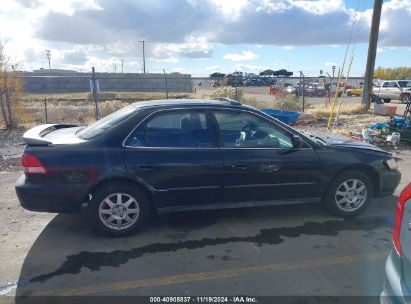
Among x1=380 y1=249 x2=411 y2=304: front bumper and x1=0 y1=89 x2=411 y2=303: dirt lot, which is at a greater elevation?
x1=380 y1=249 x2=411 y2=304: front bumper

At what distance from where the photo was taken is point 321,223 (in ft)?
15.3

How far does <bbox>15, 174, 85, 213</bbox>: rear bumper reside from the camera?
158 inches

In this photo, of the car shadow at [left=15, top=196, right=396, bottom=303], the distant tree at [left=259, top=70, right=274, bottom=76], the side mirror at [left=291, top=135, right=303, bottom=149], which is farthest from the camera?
the distant tree at [left=259, top=70, right=274, bottom=76]

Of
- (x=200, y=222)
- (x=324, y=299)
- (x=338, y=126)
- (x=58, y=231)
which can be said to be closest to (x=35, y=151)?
(x=58, y=231)

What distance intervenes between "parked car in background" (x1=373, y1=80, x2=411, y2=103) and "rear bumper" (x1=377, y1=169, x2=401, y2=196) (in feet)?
82.5

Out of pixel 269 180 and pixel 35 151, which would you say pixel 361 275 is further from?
pixel 35 151

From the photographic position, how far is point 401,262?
7.41ft

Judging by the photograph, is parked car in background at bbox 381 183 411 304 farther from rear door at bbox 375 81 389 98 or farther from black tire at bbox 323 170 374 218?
rear door at bbox 375 81 389 98

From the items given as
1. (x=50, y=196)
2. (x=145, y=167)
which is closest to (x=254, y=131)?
(x=145, y=167)

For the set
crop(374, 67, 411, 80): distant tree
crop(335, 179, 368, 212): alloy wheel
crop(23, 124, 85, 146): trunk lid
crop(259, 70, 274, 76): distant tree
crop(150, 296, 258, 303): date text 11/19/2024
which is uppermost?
crop(259, 70, 274, 76): distant tree

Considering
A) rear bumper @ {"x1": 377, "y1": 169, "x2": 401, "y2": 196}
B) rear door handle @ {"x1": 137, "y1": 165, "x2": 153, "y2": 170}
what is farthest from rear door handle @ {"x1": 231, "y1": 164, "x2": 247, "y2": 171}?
rear bumper @ {"x1": 377, "y1": 169, "x2": 401, "y2": 196}

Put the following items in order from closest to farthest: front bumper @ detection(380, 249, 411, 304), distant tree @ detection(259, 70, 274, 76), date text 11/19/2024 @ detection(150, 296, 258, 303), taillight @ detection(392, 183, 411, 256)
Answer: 1. front bumper @ detection(380, 249, 411, 304)
2. taillight @ detection(392, 183, 411, 256)
3. date text 11/19/2024 @ detection(150, 296, 258, 303)
4. distant tree @ detection(259, 70, 274, 76)

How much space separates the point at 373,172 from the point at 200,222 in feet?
7.78

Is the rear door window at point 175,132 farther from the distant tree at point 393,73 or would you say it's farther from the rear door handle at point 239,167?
the distant tree at point 393,73
